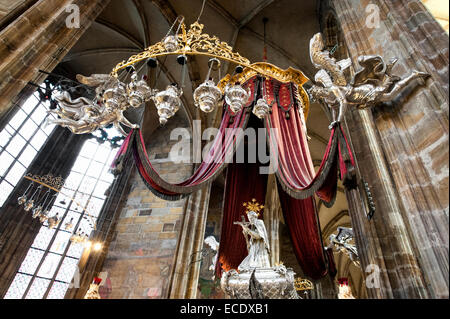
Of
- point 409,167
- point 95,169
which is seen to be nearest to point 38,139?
point 95,169

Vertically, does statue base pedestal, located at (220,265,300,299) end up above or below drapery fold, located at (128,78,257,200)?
below

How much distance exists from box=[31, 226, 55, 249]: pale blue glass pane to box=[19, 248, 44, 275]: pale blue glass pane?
0.16 metres

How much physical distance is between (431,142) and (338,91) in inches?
34.2

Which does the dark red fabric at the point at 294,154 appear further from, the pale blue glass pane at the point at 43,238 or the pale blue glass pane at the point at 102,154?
the pale blue glass pane at the point at 43,238

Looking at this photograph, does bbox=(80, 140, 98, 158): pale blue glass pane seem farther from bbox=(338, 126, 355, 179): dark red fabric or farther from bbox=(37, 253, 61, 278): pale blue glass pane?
bbox=(338, 126, 355, 179): dark red fabric

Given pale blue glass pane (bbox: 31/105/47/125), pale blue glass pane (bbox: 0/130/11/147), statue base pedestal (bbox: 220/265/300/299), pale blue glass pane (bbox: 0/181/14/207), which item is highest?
pale blue glass pane (bbox: 31/105/47/125)

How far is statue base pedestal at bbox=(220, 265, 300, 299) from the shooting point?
3566 mm

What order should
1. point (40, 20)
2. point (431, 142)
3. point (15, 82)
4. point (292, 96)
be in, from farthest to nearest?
point (292, 96) → point (40, 20) → point (15, 82) → point (431, 142)

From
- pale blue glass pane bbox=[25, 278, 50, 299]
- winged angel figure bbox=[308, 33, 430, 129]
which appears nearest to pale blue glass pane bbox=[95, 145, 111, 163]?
pale blue glass pane bbox=[25, 278, 50, 299]

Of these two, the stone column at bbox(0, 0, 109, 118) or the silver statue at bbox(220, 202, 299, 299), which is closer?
the stone column at bbox(0, 0, 109, 118)

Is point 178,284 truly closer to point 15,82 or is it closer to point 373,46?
point 15,82

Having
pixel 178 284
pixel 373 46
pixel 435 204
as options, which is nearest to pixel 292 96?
pixel 373 46

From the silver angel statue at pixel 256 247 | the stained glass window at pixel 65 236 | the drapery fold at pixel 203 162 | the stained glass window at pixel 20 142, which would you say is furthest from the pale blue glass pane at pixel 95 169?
the silver angel statue at pixel 256 247
